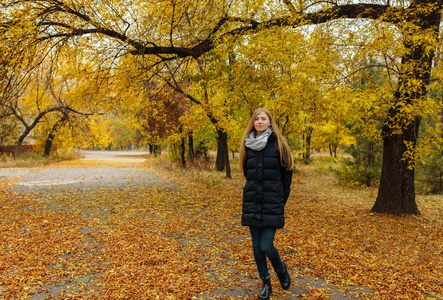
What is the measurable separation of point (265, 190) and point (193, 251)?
2.06 metres

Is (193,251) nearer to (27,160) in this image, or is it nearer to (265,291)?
(265,291)

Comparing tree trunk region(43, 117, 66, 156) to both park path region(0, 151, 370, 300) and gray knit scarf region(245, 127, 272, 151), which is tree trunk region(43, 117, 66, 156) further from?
gray knit scarf region(245, 127, 272, 151)

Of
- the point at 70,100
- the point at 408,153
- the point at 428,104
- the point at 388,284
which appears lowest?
the point at 388,284

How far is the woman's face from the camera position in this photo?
327 cm

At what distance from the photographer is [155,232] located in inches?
220

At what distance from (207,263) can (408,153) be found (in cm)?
491

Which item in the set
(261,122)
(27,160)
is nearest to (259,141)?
(261,122)

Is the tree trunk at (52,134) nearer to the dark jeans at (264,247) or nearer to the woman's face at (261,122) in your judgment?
the woman's face at (261,122)

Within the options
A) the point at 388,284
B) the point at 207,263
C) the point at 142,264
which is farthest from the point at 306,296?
the point at 142,264

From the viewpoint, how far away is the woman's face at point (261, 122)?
10.7 feet

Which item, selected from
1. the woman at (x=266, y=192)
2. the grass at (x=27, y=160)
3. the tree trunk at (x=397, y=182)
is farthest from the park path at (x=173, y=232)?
the grass at (x=27, y=160)

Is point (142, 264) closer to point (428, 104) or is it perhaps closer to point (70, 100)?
point (428, 104)

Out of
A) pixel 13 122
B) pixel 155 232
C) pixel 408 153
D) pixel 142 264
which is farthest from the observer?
pixel 13 122

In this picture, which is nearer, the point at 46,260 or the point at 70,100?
the point at 46,260
